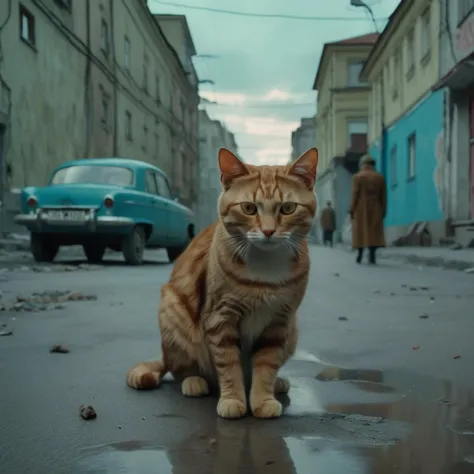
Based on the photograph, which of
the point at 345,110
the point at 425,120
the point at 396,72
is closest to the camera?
the point at 425,120

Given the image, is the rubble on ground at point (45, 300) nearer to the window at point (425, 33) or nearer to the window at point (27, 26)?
the window at point (27, 26)

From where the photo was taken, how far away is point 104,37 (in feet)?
70.9

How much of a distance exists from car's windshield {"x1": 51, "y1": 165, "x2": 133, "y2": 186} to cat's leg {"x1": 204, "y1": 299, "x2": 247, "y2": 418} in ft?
28.0

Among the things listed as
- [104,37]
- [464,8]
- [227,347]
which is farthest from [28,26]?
[227,347]

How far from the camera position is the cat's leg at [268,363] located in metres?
2.27

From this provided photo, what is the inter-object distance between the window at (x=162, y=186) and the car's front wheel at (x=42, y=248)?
6.80 feet

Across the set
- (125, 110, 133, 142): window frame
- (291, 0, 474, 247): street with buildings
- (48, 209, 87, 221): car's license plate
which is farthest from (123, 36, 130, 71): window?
(48, 209, 87, 221): car's license plate

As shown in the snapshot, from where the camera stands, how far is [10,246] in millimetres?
12320

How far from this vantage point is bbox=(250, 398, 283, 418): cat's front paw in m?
2.25

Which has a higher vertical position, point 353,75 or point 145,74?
point 353,75

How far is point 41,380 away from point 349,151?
3206 centimetres

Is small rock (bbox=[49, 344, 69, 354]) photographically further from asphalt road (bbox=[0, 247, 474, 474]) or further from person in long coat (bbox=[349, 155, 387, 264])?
person in long coat (bbox=[349, 155, 387, 264])

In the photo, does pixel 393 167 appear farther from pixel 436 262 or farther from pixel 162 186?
pixel 162 186

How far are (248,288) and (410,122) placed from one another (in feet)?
61.6
